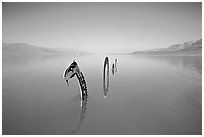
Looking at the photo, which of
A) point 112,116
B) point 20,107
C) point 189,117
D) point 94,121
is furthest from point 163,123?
point 20,107

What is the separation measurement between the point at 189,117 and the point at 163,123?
97cm

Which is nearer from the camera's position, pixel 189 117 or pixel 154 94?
pixel 189 117

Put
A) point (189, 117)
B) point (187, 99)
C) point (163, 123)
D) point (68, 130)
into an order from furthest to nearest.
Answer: point (187, 99) → point (189, 117) → point (163, 123) → point (68, 130)

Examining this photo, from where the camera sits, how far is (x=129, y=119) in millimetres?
3795

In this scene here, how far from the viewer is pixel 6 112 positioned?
420 centimetres

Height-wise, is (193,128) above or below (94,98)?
below

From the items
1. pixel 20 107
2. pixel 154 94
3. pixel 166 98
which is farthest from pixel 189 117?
pixel 20 107

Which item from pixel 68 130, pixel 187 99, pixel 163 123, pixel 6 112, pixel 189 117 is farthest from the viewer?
pixel 187 99

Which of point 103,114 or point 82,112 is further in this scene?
point 82,112

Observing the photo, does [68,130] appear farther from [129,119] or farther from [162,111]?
[162,111]

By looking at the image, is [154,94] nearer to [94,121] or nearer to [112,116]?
[112,116]

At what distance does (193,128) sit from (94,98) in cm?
332

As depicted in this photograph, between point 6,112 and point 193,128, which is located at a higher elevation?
point 6,112

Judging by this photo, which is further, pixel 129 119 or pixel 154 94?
pixel 154 94
